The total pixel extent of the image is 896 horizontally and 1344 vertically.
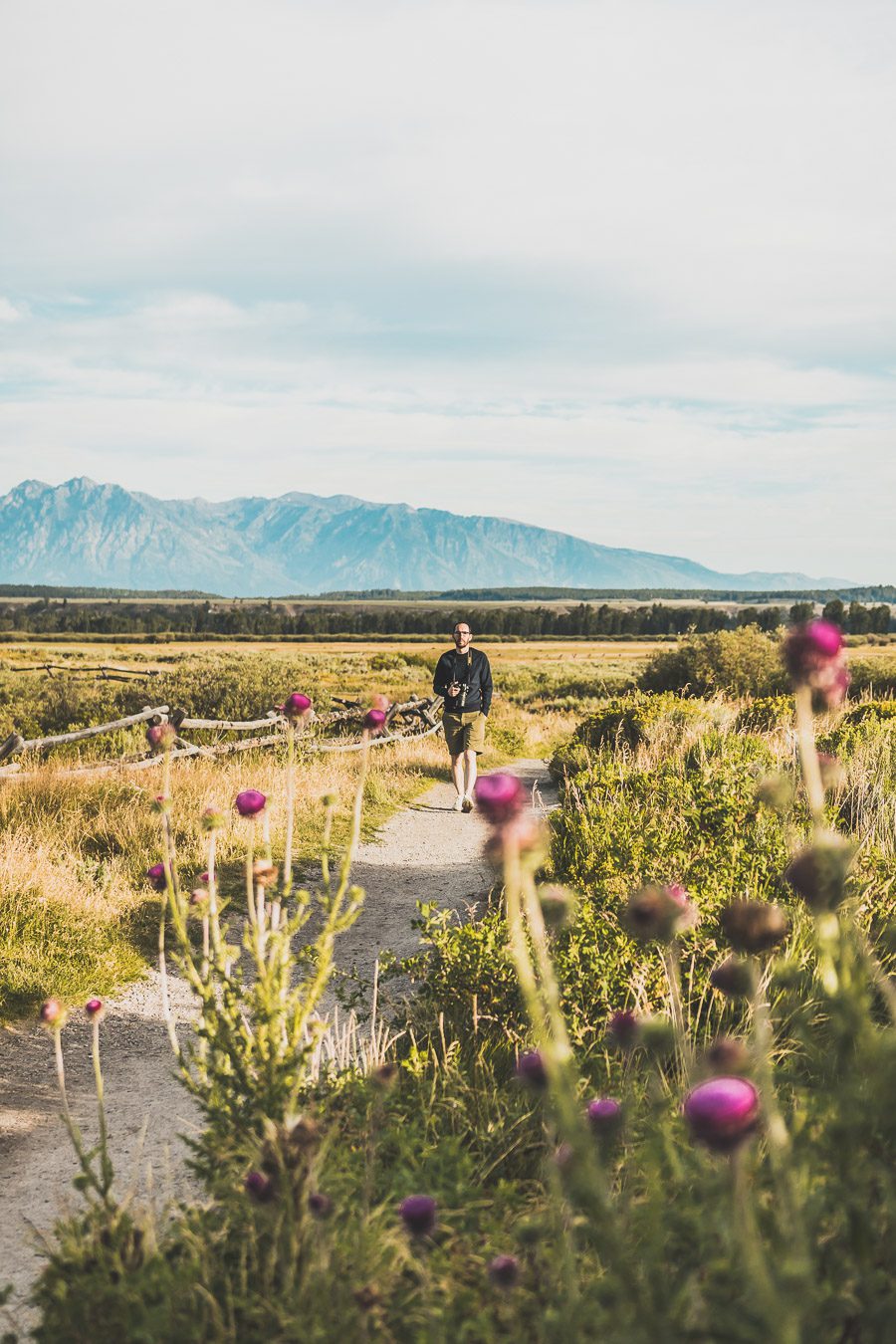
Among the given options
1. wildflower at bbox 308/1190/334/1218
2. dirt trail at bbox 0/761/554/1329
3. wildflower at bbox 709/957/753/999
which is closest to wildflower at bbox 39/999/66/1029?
dirt trail at bbox 0/761/554/1329

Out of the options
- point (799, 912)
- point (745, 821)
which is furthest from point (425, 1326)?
point (745, 821)

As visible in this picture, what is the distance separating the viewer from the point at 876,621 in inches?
3994

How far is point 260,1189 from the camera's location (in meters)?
2.21

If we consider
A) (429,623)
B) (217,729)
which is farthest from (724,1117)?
(429,623)

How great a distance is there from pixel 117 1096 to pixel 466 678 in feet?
21.1

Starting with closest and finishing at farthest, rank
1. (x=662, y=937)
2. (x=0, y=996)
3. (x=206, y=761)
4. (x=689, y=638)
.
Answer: (x=662, y=937) < (x=0, y=996) < (x=206, y=761) < (x=689, y=638)

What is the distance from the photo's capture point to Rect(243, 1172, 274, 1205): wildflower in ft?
7.23

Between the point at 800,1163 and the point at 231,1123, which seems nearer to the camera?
the point at 800,1163

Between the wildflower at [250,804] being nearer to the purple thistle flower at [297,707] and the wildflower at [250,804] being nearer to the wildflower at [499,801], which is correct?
the purple thistle flower at [297,707]

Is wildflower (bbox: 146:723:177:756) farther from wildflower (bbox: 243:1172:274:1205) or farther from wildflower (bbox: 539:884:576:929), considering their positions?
wildflower (bbox: 539:884:576:929)

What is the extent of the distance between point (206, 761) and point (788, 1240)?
11076 millimetres

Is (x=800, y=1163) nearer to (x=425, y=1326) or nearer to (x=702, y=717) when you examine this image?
(x=425, y=1326)

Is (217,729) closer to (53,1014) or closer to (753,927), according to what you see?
(53,1014)

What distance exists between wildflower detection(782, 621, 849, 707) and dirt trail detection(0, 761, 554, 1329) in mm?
2103
